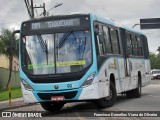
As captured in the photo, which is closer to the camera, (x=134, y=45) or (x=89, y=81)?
(x=89, y=81)

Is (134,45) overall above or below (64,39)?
above

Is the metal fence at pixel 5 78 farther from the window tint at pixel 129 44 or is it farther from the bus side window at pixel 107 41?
the bus side window at pixel 107 41

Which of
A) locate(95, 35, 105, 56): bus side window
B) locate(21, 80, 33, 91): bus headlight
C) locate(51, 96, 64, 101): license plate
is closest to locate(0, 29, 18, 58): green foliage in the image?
Result: locate(95, 35, 105, 56): bus side window

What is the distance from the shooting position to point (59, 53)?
52.1ft

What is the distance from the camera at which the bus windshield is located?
15727 millimetres

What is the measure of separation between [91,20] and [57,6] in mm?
27841

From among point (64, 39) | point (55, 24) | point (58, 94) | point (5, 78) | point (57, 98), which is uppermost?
point (55, 24)

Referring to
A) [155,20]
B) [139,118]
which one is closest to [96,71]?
[139,118]

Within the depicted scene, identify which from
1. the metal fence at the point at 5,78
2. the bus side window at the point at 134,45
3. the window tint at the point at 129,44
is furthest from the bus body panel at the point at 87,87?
the metal fence at the point at 5,78

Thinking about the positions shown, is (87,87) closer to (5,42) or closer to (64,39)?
(64,39)

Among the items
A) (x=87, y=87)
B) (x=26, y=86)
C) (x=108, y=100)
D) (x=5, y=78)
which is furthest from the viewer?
(x=5, y=78)

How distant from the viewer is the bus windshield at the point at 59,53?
15727 mm

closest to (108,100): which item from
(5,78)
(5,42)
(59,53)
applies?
(59,53)

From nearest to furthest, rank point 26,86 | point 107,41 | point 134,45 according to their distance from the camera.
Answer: point 26,86
point 107,41
point 134,45
